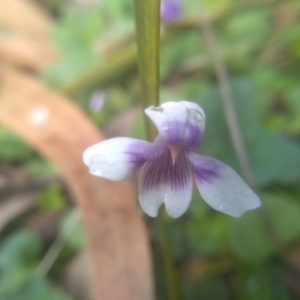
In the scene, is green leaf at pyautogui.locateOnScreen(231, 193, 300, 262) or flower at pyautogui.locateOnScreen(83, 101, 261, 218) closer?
flower at pyautogui.locateOnScreen(83, 101, 261, 218)

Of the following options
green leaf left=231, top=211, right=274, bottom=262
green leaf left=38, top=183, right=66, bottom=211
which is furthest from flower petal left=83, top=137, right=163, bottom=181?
green leaf left=38, top=183, right=66, bottom=211

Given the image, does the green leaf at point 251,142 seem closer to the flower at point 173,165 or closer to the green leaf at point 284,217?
the green leaf at point 284,217

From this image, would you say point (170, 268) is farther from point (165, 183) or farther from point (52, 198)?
point (52, 198)

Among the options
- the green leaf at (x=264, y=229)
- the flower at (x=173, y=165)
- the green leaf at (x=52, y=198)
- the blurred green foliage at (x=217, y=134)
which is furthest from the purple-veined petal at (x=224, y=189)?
the green leaf at (x=52, y=198)

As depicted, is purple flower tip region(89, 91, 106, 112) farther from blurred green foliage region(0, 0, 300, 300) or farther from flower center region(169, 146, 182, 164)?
flower center region(169, 146, 182, 164)

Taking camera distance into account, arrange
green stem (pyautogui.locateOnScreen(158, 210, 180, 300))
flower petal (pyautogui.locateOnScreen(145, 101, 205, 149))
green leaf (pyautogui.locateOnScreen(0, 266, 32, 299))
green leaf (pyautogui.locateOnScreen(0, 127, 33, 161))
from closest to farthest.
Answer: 1. flower petal (pyautogui.locateOnScreen(145, 101, 205, 149))
2. green stem (pyautogui.locateOnScreen(158, 210, 180, 300))
3. green leaf (pyautogui.locateOnScreen(0, 266, 32, 299))
4. green leaf (pyautogui.locateOnScreen(0, 127, 33, 161))

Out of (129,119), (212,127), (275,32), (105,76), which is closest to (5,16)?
(105,76)

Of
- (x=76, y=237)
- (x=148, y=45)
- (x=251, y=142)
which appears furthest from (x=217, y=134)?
(x=148, y=45)
